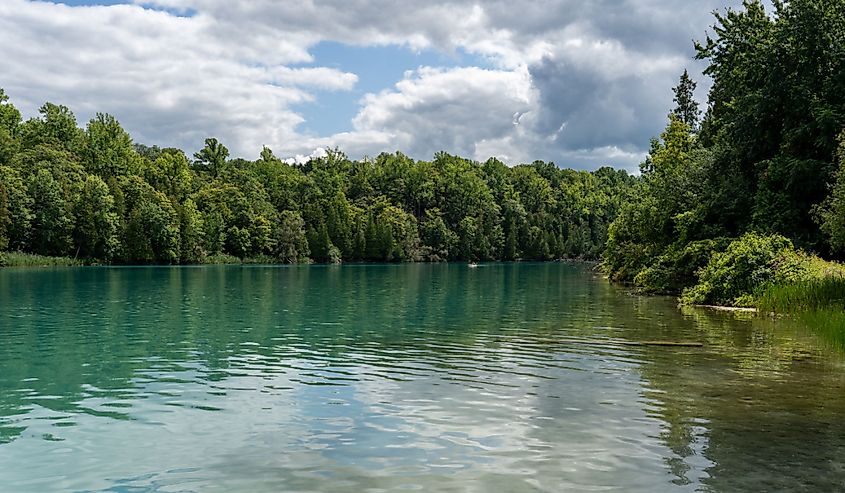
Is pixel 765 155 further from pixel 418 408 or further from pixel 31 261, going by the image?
pixel 31 261

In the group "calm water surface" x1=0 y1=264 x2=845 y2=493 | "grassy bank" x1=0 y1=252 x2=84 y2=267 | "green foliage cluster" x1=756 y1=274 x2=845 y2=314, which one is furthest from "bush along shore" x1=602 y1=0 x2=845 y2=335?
"grassy bank" x1=0 y1=252 x2=84 y2=267

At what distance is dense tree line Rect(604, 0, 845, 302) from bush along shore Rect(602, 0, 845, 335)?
0.07 m

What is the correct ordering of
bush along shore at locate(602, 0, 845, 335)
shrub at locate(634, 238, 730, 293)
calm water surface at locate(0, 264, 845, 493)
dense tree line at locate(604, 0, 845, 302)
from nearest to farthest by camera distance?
1. calm water surface at locate(0, 264, 845, 493)
2. bush along shore at locate(602, 0, 845, 335)
3. dense tree line at locate(604, 0, 845, 302)
4. shrub at locate(634, 238, 730, 293)

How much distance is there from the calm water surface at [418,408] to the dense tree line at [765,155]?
37.5 ft

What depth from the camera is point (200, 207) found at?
145 meters

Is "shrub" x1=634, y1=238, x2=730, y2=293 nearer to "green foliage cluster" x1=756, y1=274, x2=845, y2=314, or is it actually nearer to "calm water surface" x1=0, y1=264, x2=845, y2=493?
"green foliage cluster" x1=756, y1=274, x2=845, y2=314

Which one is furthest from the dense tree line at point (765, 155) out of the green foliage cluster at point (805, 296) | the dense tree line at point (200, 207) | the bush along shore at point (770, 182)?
the dense tree line at point (200, 207)

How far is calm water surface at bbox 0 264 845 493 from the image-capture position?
10391 millimetres

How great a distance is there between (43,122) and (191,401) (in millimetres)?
142065

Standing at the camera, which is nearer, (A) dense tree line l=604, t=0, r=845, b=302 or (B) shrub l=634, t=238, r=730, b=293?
(A) dense tree line l=604, t=0, r=845, b=302

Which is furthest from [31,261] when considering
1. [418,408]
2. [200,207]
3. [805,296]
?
[418,408]

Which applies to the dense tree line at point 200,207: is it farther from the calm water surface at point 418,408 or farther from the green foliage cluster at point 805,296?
the green foliage cluster at point 805,296

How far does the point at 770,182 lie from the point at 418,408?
33641 millimetres

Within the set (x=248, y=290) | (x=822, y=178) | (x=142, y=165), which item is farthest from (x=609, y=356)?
(x=142, y=165)
